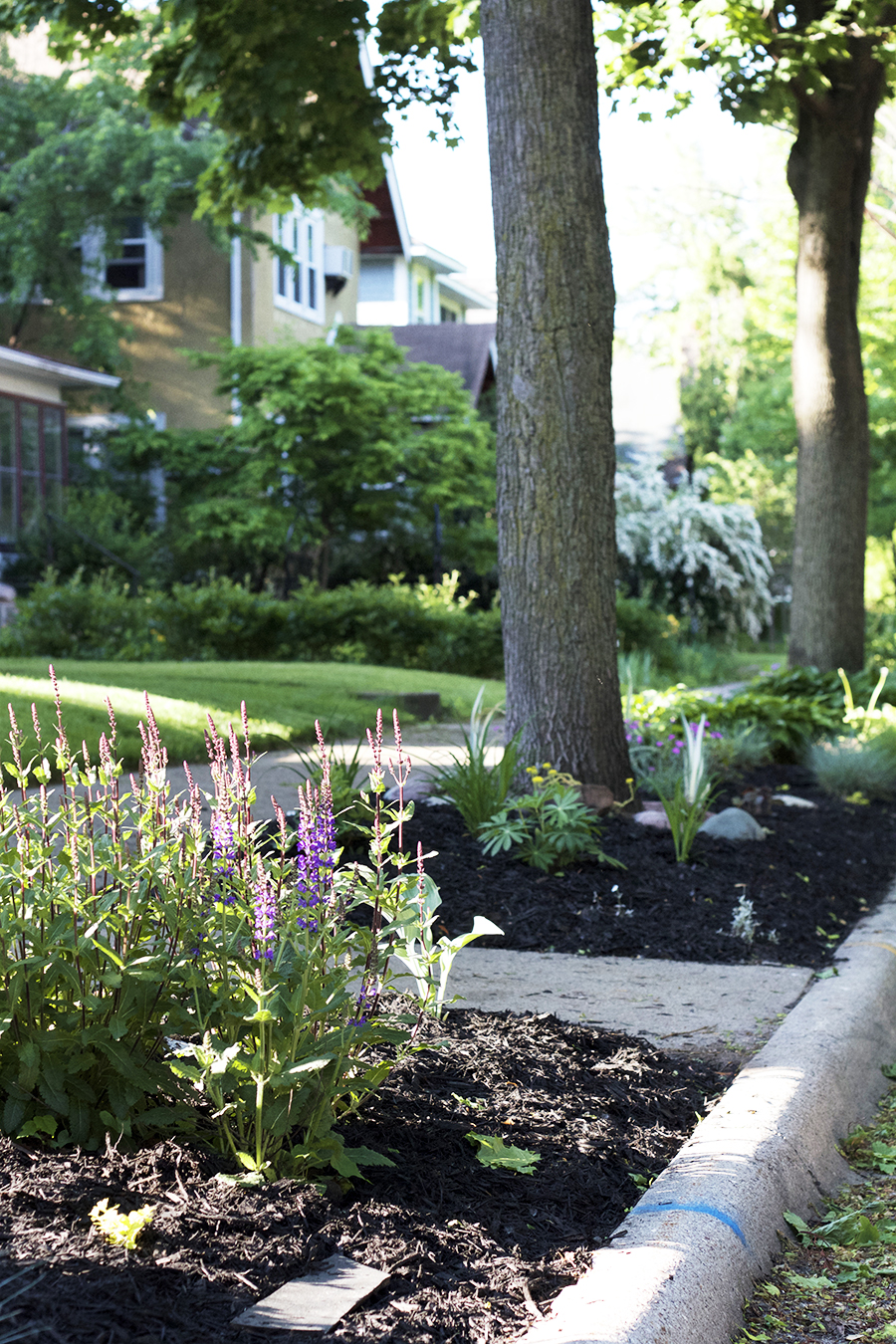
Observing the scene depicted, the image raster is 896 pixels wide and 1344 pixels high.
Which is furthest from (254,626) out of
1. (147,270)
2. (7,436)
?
(147,270)

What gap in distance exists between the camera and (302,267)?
25.5 metres

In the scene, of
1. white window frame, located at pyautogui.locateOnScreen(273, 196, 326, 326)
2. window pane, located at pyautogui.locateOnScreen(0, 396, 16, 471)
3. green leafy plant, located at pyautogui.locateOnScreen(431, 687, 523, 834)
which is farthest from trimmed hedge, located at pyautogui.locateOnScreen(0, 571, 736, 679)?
white window frame, located at pyautogui.locateOnScreen(273, 196, 326, 326)

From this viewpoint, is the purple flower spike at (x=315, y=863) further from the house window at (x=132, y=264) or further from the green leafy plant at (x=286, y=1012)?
the house window at (x=132, y=264)

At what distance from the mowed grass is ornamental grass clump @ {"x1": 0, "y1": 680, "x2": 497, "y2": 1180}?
11.0ft

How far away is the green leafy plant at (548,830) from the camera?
4992 millimetres

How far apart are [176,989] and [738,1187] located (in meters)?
1.16

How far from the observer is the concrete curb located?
1.96 m

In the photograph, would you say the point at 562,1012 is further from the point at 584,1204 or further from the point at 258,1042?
the point at 258,1042

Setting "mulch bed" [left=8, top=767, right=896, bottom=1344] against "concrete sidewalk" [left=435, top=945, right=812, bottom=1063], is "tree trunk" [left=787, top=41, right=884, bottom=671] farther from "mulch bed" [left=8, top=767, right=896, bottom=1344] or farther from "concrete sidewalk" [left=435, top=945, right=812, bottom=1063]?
"mulch bed" [left=8, top=767, right=896, bottom=1344]

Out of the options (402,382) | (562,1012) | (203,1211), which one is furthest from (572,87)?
(402,382)

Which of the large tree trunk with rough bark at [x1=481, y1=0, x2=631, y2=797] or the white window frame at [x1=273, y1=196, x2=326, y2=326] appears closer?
the large tree trunk with rough bark at [x1=481, y1=0, x2=631, y2=797]

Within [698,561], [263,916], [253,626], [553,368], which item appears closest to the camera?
[263,916]

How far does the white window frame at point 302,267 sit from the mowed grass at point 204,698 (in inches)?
525

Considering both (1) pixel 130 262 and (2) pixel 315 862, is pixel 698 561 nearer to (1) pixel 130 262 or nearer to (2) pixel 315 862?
(1) pixel 130 262
